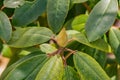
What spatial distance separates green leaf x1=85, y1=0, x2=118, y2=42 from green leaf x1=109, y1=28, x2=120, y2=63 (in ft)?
0.32

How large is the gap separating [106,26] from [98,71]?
Result: 131 mm

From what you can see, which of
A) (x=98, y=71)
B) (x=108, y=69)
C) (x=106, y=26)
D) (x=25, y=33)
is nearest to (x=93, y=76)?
(x=98, y=71)

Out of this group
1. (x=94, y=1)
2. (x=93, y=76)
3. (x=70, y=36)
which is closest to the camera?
(x=93, y=76)

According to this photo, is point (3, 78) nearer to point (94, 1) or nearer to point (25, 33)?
point (25, 33)

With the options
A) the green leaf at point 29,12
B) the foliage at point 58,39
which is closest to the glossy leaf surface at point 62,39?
the foliage at point 58,39

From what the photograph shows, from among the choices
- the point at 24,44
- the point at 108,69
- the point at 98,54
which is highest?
the point at 24,44

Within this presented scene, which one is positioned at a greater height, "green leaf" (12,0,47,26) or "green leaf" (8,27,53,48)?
"green leaf" (12,0,47,26)

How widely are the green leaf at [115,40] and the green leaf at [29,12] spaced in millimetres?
230

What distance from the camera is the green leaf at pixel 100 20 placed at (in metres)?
0.95

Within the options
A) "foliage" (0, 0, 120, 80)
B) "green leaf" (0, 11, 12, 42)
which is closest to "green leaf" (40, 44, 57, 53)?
"foliage" (0, 0, 120, 80)

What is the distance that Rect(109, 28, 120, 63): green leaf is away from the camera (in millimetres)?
1036

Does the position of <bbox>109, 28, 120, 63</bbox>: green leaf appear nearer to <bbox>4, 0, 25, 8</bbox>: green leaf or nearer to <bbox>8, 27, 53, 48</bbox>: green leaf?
<bbox>8, 27, 53, 48</bbox>: green leaf

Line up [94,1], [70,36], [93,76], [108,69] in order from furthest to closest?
[108,69], [94,1], [70,36], [93,76]

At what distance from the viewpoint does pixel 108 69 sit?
4.42 ft
